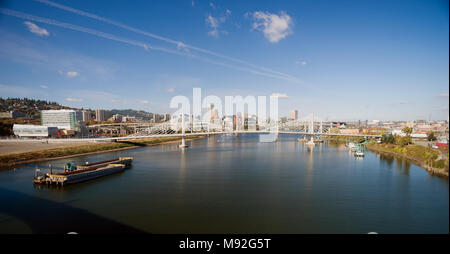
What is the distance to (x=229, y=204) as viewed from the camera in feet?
10.2

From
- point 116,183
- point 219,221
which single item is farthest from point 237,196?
point 116,183

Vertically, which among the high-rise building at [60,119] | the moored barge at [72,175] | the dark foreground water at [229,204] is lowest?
the dark foreground water at [229,204]

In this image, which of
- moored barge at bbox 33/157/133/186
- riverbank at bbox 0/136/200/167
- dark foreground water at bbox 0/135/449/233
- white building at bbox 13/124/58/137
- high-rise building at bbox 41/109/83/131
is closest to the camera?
dark foreground water at bbox 0/135/449/233

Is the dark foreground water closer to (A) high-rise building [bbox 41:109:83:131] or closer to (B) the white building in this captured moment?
(B) the white building

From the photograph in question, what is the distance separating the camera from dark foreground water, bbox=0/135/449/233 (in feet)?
7.87

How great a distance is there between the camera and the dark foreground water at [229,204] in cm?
240

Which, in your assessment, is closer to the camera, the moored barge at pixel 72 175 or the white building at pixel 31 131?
the moored barge at pixel 72 175

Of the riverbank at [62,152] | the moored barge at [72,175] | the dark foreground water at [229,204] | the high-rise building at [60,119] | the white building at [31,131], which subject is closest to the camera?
the dark foreground water at [229,204]

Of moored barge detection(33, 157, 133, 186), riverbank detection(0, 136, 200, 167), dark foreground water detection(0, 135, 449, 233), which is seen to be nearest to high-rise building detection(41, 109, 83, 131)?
riverbank detection(0, 136, 200, 167)

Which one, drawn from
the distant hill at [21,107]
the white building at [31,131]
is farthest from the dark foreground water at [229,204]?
the distant hill at [21,107]

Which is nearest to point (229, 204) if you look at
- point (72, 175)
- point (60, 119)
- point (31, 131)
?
point (72, 175)

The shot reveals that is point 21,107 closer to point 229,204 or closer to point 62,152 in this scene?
point 62,152

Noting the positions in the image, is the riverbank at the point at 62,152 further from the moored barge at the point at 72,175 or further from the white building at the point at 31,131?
the white building at the point at 31,131
